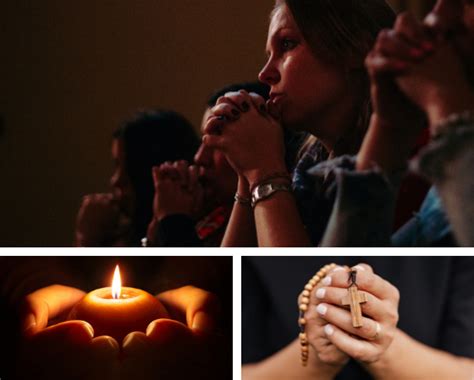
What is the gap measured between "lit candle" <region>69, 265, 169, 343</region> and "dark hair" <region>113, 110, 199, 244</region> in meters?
0.12

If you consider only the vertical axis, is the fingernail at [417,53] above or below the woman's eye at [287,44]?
below

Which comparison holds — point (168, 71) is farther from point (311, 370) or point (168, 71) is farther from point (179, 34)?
point (311, 370)

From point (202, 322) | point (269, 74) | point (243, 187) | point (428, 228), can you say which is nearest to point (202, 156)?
point (243, 187)

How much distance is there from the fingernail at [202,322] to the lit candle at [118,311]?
0.06 metres

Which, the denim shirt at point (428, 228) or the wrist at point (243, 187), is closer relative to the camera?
Answer: the denim shirt at point (428, 228)

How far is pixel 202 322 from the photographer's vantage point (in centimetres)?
167

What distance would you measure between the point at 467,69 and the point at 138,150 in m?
0.63

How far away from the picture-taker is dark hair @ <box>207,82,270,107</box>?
5.42 ft

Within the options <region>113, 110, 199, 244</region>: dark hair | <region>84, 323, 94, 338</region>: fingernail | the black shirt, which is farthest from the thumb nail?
the black shirt

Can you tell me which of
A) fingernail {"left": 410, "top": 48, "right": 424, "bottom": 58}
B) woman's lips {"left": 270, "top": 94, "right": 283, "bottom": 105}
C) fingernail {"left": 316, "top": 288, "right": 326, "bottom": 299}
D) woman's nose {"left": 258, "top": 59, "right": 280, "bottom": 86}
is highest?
fingernail {"left": 410, "top": 48, "right": 424, "bottom": 58}

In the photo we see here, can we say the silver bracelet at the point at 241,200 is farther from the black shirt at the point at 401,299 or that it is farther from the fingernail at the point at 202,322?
the fingernail at the point at 202,322

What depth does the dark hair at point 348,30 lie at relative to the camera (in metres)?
1.58

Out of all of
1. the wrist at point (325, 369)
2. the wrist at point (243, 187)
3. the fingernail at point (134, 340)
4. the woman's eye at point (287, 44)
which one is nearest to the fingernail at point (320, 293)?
the wrist at point (325, 369)

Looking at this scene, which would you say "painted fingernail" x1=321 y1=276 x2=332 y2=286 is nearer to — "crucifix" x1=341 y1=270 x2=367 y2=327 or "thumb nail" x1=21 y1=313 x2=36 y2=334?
"crucifix" x1=341 y1=270 x2=367 y2=327
